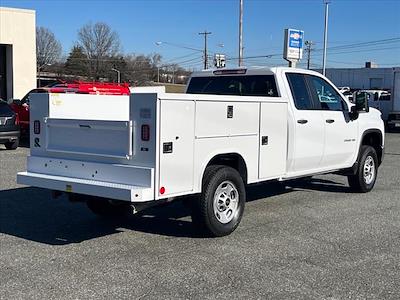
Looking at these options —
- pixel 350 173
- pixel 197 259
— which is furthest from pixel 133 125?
pixel 350 173

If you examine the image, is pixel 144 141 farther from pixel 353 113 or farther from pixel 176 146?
pixel 353 113

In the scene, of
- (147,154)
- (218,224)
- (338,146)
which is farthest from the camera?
(338,146)

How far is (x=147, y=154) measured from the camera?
19.0 feet

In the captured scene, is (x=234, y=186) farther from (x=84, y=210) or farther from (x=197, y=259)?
(x=84, y=210)

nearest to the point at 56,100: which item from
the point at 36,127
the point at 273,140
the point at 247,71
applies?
the point at 36,127

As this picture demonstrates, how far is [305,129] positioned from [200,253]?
2938 millimetres

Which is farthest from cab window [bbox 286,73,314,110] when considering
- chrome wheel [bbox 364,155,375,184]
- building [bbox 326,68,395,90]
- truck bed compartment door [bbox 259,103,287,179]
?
building [bbox 326,68,395,90]

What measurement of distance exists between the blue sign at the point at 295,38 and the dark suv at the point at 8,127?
12853 millimetres

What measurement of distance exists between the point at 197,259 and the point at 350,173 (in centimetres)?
474

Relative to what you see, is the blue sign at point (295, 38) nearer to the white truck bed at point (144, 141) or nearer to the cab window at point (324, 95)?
the cab window at point (324, 95)

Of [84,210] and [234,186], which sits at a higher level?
[234,186]

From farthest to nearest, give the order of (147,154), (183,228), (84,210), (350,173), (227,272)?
(350,173)
(84,210)
(183,228)
(147,154)
(227,272)

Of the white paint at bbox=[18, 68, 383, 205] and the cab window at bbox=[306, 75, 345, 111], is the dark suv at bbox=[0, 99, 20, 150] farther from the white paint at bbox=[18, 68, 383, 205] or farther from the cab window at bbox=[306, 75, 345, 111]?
the cab window at bbox=[306, 75, 345, 111]

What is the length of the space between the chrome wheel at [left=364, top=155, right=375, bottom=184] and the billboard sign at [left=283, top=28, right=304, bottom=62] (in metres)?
14.4
